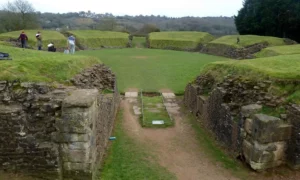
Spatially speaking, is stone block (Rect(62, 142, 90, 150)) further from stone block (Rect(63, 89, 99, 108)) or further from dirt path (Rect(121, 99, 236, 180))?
dirt path (Rect(121, 99, 236, 180))

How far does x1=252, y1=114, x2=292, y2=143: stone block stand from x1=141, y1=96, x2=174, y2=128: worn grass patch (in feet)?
14.0

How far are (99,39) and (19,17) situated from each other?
13.3 meters

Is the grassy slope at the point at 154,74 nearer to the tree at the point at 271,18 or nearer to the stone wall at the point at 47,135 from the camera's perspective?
the stone wall at the point at 47,135

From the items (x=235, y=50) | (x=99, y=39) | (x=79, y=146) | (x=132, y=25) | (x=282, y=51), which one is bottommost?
(x=79, y=146)

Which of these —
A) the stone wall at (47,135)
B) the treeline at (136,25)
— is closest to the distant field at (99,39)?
the treeline at (136,25)

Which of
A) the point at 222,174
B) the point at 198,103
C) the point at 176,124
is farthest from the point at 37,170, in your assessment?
the point at 198,103

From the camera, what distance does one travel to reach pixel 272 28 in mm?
35562

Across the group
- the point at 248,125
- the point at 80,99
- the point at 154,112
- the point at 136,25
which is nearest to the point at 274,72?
the point at 248,125

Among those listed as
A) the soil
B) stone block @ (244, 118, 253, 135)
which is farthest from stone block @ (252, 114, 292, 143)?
the soil

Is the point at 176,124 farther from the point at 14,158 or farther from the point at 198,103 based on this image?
the point at 14,158

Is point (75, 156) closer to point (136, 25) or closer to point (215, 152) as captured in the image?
point (215, 152)

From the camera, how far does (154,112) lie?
1216cm

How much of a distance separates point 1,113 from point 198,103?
764 cm

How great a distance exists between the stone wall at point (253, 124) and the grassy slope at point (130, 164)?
7.36 feet
